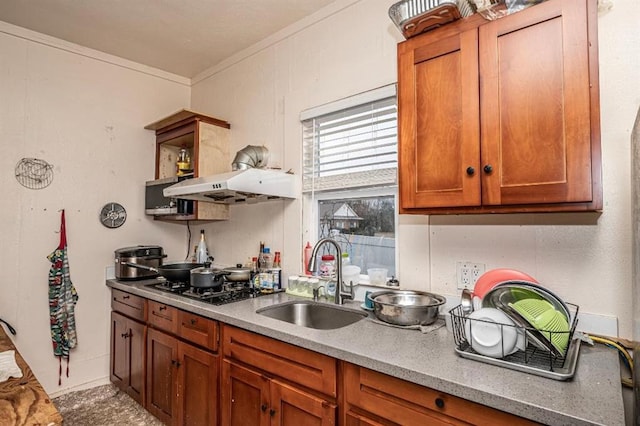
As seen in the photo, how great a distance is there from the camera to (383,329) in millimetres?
1517

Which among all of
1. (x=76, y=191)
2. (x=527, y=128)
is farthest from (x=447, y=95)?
(x=76, y=191)

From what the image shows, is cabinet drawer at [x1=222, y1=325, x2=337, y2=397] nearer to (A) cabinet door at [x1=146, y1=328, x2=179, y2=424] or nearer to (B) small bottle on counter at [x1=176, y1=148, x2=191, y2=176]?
(A) cabinet door at [x1=146, y1=328, x2=179, y2=424]

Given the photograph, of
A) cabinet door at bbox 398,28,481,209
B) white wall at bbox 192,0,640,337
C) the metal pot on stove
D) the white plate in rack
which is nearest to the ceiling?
white wall at bbox 192,0,640,337

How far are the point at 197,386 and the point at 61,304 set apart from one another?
4.65ft

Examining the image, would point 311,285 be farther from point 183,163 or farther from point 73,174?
point 73,174

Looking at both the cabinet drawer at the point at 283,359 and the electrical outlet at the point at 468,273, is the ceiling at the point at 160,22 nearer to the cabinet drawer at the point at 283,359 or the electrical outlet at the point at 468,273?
the electrical outlet at the point at 468,273

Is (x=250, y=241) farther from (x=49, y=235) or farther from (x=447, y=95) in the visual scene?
(x=447, y=95)

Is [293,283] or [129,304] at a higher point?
[293,283]

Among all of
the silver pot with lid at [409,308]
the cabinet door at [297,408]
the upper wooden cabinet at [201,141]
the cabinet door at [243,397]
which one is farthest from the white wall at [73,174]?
the silver pot with lid at [409,308]

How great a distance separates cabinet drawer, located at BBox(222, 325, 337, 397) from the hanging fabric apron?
162 cm

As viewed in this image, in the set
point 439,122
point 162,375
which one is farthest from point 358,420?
point 162,375

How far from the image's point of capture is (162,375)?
224 cm

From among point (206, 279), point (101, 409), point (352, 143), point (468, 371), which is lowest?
point (101, 409)

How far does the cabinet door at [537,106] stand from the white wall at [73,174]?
9.35 ft
